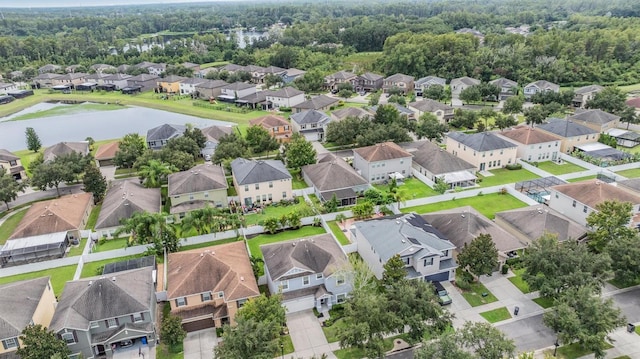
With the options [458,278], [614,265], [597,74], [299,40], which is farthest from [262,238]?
[299,40]

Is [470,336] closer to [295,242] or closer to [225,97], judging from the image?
[295,242]

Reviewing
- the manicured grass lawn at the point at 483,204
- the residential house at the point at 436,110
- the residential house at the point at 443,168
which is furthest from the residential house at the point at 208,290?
the residential house at the point at 436,110

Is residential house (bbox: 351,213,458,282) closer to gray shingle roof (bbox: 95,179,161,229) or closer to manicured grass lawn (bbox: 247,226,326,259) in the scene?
manicured grass lawn (bbox: 247,226,326,259)

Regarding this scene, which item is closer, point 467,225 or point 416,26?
point 467,225

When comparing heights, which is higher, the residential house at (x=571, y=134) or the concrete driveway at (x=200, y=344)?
the residential house at (x=571, y=134)

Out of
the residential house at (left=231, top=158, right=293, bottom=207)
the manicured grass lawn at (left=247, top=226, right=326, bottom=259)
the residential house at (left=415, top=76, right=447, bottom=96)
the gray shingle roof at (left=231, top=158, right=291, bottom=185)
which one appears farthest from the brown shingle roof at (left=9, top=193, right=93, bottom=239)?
the residential house at (left=415, top=76, right=447, bottom=96)

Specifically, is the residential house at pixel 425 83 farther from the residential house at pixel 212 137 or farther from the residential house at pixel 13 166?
the residential house at pixel 13 166
